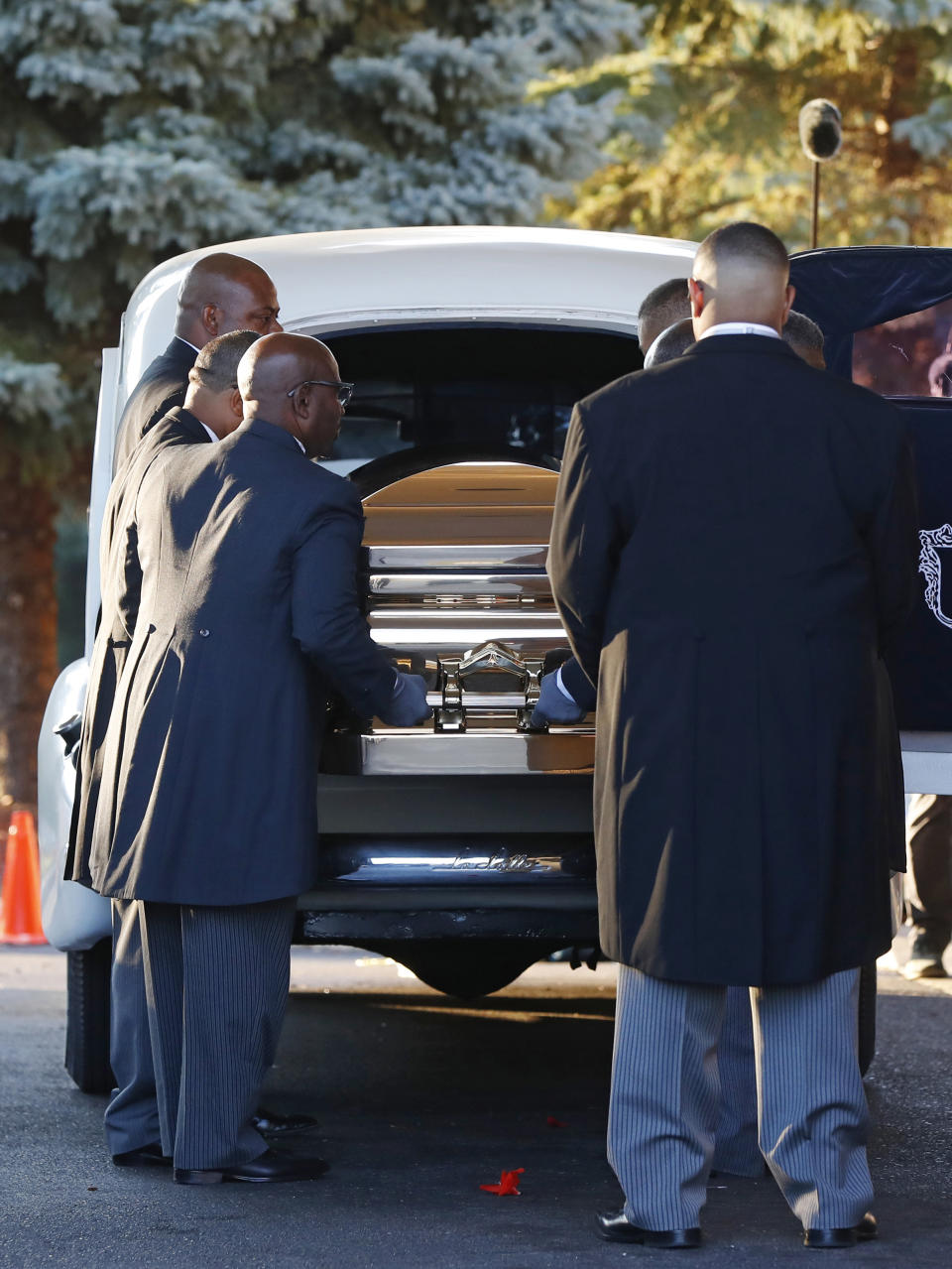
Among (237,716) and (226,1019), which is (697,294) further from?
(226,1019)

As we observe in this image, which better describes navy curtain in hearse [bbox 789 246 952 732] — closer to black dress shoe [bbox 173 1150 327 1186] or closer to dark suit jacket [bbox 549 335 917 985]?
dark suit jacket [bbox 549 335 917 985]

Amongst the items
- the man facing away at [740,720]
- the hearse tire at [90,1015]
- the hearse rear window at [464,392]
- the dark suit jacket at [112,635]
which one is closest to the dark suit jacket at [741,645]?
the man facing away at [740,720]

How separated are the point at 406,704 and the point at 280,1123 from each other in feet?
4.42

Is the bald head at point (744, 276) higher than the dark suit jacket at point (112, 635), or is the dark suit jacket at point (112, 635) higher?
the bald head at point (744, 276)

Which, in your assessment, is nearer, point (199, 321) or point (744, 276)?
point (744, 276)

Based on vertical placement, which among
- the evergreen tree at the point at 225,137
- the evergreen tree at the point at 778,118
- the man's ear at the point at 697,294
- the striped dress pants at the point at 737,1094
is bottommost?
the striped dress pants at the point at 737,1094

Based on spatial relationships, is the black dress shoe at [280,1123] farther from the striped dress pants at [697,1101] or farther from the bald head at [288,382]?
the bald head at [288,382]

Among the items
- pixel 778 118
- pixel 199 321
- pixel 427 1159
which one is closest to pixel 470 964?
pixel 427 1159

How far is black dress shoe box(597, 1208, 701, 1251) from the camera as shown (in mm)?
4062

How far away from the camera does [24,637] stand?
13.6 m

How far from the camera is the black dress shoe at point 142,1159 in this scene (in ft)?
16.0

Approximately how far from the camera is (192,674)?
4504 millimetres

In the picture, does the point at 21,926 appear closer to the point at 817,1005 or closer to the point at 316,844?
the point at 316,844

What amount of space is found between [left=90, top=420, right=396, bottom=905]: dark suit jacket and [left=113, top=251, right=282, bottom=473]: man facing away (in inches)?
23.6
